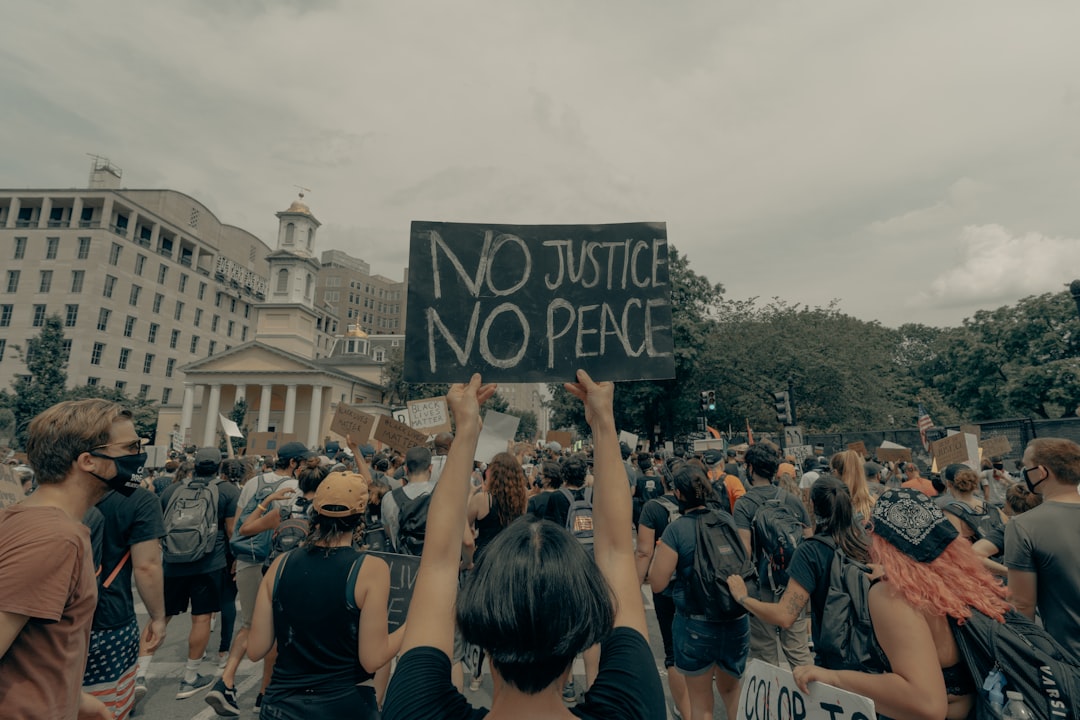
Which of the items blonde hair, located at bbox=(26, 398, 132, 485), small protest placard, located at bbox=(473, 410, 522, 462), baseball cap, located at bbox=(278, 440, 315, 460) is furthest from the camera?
small protest placard, located at bbox=(473, 410, 522, 462)

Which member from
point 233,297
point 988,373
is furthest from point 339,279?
point 988,373

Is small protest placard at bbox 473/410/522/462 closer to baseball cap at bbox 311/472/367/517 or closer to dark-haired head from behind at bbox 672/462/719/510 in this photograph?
dark-haired head from behind at bbox 672/462/719/510

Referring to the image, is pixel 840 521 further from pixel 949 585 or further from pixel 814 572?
pixel 949 585

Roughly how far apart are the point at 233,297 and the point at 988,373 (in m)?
78.3

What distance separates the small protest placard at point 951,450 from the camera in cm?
916

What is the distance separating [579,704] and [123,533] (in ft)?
12.1

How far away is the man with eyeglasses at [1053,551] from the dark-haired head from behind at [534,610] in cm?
316

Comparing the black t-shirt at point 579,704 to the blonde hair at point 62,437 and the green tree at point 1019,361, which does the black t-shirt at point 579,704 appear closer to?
the blonde hair at point 62,437

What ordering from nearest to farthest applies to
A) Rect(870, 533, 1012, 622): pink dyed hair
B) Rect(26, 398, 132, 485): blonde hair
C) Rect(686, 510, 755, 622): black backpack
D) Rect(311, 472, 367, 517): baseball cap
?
Rect(870, 533, 1012, 622): pink dyed hair
Rect(26, 398, 132, 485): blonde hair
Rect(311, 472, 367, 517): baseball cap
Rect(686, 510, 755, 622): black backpack

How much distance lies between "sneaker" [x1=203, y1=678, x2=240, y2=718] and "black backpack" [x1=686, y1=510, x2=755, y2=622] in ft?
13.1

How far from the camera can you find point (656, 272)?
9.51ft

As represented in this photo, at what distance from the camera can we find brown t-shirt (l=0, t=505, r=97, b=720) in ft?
5.99

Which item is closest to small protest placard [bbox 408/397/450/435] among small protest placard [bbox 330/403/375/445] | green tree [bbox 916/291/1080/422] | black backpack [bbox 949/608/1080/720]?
small protest placard [bbox 330/403/375/445]

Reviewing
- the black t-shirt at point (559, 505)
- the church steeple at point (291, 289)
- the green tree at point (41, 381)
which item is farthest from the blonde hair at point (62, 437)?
the church steeple at point (291, 289)
